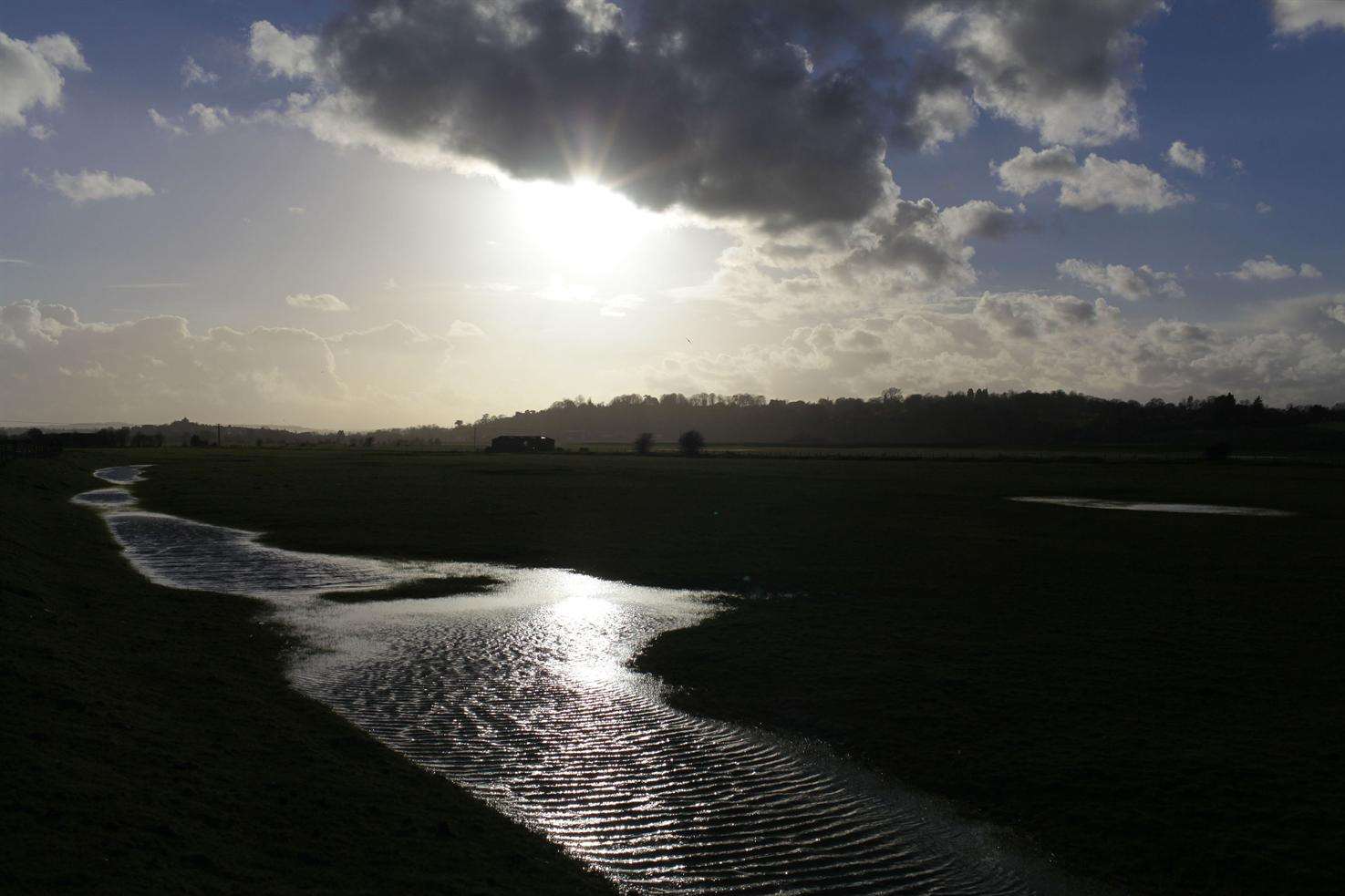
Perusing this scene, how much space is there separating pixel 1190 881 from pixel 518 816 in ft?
18.1

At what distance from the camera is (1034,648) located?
1397 cm

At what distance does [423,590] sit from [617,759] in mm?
11282

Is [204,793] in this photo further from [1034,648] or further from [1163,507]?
[1163,507]

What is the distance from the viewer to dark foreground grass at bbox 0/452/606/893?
588 centimetres

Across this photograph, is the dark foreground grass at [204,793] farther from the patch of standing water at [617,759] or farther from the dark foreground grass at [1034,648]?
the dark foreground grass at [1034,648]

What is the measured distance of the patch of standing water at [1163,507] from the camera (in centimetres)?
3875

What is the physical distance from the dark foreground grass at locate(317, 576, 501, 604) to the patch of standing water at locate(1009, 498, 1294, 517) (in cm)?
3188

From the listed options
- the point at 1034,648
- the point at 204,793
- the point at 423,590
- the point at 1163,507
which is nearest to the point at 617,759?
the point at 204,793

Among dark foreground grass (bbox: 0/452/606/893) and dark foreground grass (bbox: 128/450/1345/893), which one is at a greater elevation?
dark foreground grass (bbox: 0/452/606/893)

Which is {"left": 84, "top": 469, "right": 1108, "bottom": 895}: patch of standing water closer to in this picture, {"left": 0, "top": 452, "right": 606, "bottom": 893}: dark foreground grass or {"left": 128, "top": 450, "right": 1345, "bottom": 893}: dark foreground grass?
{"left": 0, "top": 452, "right": 606, "bottom": 893}: dark foreground grass

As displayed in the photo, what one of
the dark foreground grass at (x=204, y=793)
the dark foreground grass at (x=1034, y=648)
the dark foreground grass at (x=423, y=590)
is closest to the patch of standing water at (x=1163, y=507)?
the dark foreground grass at (x=1034, y=648)

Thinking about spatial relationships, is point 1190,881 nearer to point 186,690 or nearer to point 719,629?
point 719,629

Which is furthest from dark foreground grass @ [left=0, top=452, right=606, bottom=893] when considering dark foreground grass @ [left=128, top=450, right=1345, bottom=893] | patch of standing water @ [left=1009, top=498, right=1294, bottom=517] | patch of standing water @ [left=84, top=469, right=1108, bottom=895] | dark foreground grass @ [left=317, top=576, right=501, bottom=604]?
patch of standing water @ [left=1009, top=498, right=1294, bottom=517]

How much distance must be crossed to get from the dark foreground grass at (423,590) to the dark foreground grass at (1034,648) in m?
3.11
